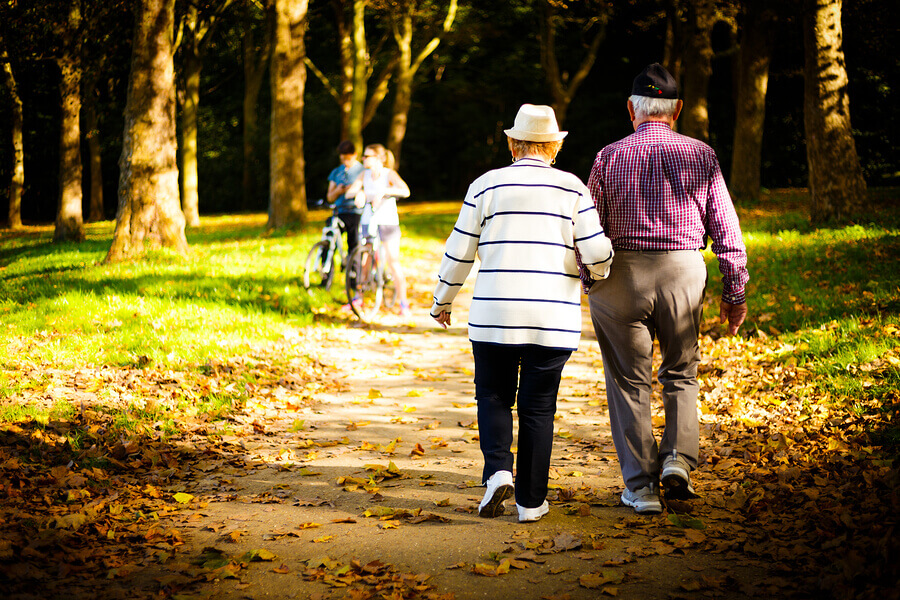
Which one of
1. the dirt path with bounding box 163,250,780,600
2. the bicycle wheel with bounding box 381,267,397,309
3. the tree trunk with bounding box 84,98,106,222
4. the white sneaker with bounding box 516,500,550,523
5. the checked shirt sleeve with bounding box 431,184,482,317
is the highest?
the tree trunk with bounding box 84,98,106,222

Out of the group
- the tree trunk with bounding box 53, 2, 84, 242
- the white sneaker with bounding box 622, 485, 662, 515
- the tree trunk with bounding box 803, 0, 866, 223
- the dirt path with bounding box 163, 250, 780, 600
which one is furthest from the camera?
the tree trunk with bounding box 53, 2, 84, 242

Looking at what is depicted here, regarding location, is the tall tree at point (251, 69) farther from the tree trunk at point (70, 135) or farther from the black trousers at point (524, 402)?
the black trousers at point (524, 402)

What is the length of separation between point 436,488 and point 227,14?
28.4m

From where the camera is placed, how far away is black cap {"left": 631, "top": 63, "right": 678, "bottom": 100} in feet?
14.7

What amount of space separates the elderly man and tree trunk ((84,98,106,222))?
859 inches

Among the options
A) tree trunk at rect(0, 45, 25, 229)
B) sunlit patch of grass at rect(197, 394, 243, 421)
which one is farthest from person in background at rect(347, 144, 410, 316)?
tree trunk at rect(0, 45, 25, 229)

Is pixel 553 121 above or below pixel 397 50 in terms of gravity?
below

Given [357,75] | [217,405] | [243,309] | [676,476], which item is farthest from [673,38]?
[676,476]

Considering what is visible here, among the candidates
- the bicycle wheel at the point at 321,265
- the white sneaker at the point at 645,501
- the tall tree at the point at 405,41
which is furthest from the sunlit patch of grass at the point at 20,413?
the tall tree at the point at 405,41

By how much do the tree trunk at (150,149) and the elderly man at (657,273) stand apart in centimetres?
1054

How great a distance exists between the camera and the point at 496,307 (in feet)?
13.6

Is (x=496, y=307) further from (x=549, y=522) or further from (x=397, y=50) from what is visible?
(x=397, y=50)

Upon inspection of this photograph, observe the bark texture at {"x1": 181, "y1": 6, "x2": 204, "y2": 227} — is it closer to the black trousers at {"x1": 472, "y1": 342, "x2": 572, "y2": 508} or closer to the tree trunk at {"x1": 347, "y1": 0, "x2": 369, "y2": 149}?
the tree trunk at {"x1": 347, "y1": 0, "x2": 369, "y2": 149}

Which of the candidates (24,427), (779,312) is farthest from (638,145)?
(779,312)
